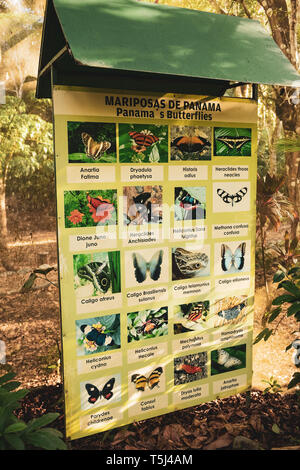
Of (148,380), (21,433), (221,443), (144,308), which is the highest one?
(144,308)

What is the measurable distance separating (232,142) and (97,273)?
151cm

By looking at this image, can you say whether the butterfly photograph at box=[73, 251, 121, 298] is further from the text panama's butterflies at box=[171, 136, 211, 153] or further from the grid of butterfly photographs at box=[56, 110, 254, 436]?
→ the text panama's butterflies at box=[171, 136, 211, 153]

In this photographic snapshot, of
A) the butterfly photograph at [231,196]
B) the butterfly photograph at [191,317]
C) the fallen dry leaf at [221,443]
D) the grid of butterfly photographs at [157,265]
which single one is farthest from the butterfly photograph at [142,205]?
the fallen dry leaf at [221,443]

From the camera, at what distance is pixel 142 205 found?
288 cm

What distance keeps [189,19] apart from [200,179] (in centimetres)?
113

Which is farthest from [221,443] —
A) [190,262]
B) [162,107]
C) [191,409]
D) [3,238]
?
[3,238]

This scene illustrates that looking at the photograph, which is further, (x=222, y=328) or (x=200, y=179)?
(x=222, y=328)

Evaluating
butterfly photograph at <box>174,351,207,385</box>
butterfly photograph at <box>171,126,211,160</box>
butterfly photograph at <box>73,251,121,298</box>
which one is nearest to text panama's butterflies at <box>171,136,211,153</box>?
→ butterfly photograph at <box>171,126,211,160</box>

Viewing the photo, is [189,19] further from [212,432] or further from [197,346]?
[212,432]

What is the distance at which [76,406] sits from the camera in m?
2.74

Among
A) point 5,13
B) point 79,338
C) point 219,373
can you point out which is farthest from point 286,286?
point 5,13

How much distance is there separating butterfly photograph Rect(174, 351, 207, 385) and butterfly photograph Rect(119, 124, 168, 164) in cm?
156

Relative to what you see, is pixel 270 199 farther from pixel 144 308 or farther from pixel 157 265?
pixel 144 308

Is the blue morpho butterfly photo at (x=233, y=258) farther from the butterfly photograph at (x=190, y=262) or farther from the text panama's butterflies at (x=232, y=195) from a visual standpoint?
the text panama's butterflies at (x=232, y=195)
